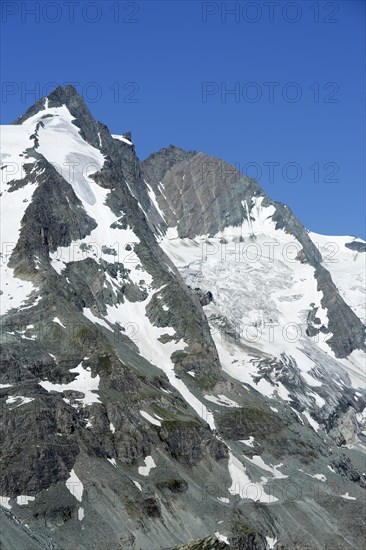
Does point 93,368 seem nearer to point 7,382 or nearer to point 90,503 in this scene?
point 7,382

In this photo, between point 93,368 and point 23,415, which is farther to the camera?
point 93,368

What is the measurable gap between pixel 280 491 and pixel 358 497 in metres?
22.7

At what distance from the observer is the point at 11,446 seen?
5984 inches

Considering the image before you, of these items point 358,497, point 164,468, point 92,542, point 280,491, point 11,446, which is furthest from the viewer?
point 358,497

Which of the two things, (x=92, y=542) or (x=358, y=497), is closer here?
(x=92, y=542)

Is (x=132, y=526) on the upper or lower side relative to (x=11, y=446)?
lower

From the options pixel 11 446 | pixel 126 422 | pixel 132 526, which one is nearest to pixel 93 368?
pixel 126 422

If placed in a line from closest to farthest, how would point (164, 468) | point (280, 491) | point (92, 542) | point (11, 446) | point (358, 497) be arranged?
point (92, 542) → point (11, 446) → point (164, 468) → point (280, 491) → point (358, 497)

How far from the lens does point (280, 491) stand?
580 feet

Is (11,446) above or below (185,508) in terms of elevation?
above

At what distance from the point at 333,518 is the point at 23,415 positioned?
61971mm

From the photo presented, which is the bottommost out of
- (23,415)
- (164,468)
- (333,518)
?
(333,518)

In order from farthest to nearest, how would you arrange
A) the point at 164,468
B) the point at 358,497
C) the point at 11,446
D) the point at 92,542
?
the point at 358,497, the point at 164,468, the point at 11,446, the point at 92,542

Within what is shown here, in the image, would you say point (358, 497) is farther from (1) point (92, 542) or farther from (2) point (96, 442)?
(1) point (92, 542)
